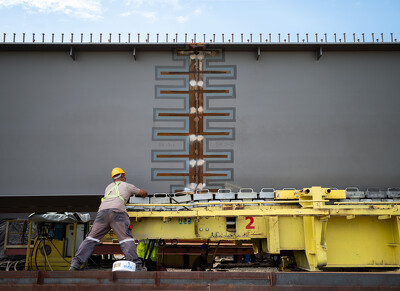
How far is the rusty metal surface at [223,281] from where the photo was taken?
384cm

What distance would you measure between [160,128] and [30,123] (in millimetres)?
2987

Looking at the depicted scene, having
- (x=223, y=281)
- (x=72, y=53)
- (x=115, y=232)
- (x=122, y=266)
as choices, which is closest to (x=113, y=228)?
(x=115, y=232)

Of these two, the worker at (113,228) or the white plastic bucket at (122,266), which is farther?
the worker at (113,228)

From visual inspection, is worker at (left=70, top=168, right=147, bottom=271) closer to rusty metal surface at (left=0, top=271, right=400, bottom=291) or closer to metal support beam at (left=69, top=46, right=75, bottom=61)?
rusty metal surface at (left=0, top=271, right=400, bottom=291)

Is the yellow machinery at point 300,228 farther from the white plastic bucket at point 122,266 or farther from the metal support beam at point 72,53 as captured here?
the metal support beam at point 72,53

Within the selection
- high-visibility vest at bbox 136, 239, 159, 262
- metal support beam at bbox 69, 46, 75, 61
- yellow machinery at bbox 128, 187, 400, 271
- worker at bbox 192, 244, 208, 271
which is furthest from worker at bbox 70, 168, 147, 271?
metal support beam at bbox 69, 46, 75, 61

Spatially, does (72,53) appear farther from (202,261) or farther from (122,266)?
(122,266)

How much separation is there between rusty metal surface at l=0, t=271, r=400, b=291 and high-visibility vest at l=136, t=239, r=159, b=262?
2.22 meters

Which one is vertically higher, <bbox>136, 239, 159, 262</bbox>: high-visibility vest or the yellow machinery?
the yellow machinery

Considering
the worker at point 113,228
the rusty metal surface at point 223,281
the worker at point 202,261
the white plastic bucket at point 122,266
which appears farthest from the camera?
the worker at point 202,261

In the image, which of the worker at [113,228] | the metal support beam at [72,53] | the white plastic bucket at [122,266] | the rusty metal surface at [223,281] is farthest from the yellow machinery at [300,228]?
the metal support beam at [72,53]

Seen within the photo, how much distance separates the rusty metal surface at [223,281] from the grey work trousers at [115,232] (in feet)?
2.96

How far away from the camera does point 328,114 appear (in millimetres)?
8266

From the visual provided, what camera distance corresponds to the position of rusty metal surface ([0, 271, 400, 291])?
12.6 feet
